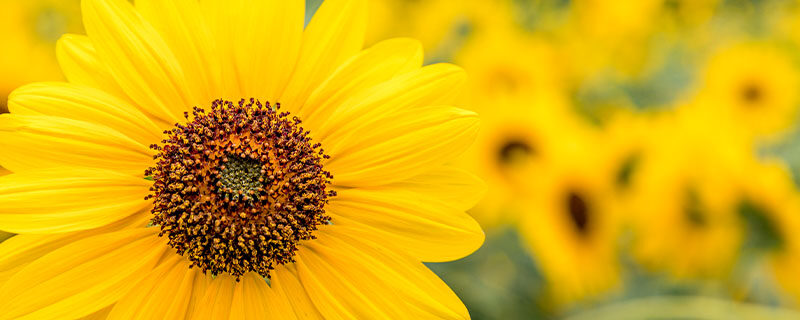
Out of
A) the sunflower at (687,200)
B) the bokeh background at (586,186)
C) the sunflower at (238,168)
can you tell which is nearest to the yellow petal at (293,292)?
the sunflower at (238,168)

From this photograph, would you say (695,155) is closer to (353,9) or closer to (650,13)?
(650,13)

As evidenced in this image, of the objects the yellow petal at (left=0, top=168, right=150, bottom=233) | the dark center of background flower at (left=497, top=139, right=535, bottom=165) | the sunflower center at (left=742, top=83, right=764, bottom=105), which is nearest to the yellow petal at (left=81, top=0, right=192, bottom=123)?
the yellow petal at (left=0, top=168, right=150, bottom=233)

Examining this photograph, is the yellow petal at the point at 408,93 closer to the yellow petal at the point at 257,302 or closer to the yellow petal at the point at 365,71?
the yellow petal at the point at 365,71

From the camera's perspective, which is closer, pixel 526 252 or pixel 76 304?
pixel 76 304

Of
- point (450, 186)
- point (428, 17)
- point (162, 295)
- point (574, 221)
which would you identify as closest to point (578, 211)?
point (574, 221)

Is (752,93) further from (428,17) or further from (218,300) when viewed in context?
(218,300)

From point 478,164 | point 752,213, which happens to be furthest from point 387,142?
point 752,213
